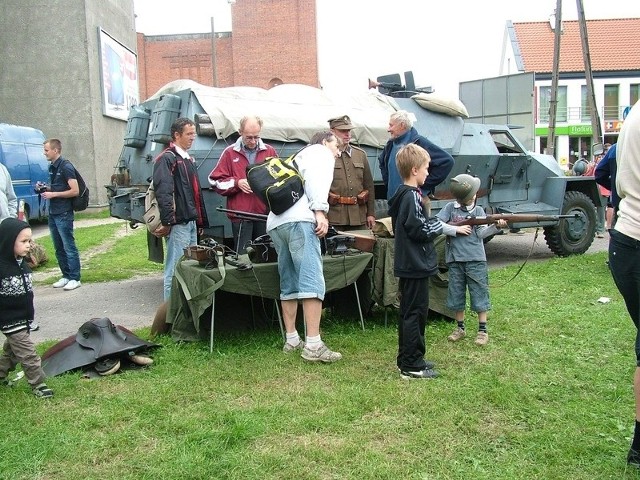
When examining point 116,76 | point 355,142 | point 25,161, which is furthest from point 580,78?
point 355,142

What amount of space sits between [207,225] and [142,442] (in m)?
3.64

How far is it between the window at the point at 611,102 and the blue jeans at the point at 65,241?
39.8 metres

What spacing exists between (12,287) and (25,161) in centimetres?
1273

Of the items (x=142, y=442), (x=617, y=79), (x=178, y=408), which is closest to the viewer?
(x=142, y=442)

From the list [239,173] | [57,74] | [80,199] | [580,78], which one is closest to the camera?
[239,173]

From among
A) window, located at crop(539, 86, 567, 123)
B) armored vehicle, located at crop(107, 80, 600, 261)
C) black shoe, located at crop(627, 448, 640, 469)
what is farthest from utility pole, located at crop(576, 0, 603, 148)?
window, located at crop(539, 86, 567, 123)

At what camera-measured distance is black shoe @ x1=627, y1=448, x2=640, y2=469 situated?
124 inches

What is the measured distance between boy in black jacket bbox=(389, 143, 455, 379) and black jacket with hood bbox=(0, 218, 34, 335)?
2.40 meters

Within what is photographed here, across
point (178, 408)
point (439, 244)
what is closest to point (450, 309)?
point (439, 244)

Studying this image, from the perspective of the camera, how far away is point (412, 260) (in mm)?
4430

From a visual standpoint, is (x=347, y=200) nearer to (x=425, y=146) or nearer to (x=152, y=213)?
(x=425, y=146)

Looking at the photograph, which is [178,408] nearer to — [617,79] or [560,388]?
[560,388]

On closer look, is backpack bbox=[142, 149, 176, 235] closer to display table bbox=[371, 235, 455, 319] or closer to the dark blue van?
display table bbox=[371, 235, 455, 319]

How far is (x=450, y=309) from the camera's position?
560 centimetres
